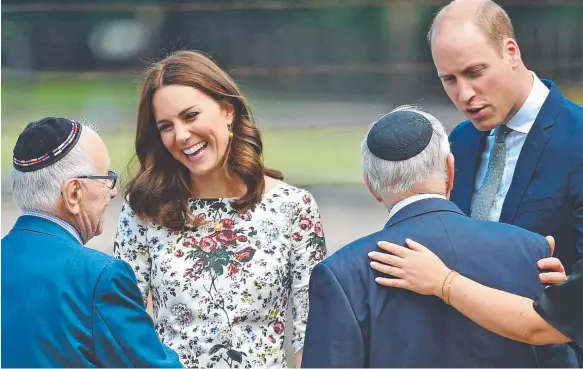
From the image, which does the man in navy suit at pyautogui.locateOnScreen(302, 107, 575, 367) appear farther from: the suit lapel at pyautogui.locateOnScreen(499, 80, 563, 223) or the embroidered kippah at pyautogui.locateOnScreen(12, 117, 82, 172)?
the embroidered kippah at pyautogui.locateOnScreen(12, 117, 82, 172)

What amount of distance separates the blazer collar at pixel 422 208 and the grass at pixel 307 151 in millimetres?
5240

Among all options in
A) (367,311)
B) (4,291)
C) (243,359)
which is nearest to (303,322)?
(243,359)

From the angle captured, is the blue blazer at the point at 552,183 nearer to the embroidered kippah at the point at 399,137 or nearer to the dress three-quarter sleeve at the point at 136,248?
the embroidered kippah at the point at 399,137

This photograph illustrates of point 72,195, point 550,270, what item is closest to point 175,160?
point 72,195

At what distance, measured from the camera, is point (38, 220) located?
7.70 ft

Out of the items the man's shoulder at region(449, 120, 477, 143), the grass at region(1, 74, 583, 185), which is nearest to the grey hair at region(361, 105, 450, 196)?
the man's shoulder at region(449, 120, 477, 143)

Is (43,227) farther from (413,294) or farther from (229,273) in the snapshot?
(413,294)

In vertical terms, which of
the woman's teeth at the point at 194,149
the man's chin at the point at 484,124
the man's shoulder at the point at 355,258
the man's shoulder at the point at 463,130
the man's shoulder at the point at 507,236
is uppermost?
the man's chin at the point at 484,124

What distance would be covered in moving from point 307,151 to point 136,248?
16.2 feet

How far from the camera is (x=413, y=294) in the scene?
2184 mm

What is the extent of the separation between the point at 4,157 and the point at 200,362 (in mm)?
5340

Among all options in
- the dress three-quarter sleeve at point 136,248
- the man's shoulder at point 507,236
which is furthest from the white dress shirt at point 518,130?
the dress three-quarter sleeve at point 136,248

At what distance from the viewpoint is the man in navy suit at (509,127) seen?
8.81ft

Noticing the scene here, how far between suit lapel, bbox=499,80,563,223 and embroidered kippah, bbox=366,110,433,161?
601 mm
